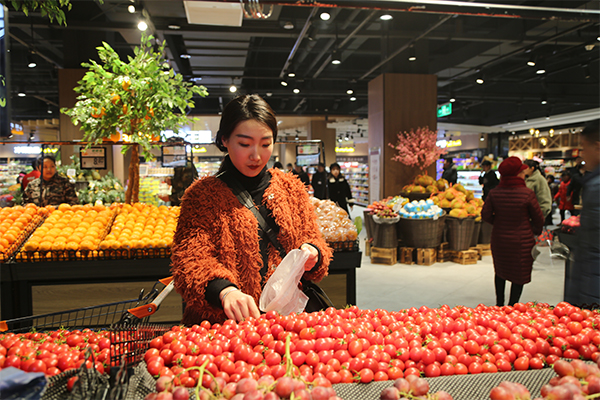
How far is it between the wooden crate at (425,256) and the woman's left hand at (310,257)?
16.4 feet

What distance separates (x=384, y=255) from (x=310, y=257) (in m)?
4.92

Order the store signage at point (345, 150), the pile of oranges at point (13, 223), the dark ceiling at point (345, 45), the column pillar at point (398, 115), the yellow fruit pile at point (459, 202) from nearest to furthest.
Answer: the pile of oranges at point (13, 223) → the yellow fruit pile at point (459, 202) → the dark ceiling at point (345, 45) → the column pillar at point (398, 115) → the store signage at point (345, 150)

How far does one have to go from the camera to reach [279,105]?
19172mm

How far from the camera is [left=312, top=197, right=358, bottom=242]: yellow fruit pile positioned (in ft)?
10.6

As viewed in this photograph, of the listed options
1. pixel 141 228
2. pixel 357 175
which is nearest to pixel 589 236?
pixel 141 228

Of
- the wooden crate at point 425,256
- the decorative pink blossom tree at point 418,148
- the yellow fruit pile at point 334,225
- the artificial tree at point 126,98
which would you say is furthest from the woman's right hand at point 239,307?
the decorative pink blossom tree at point 418,148

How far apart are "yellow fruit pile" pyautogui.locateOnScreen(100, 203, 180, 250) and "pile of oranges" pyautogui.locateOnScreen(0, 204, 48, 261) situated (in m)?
0.67

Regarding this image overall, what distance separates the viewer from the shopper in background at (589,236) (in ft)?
6.57

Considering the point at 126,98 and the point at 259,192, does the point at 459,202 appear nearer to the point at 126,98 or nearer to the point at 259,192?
the point at 126,98

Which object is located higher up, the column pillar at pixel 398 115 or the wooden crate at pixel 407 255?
the column pillar at pixel 398 115

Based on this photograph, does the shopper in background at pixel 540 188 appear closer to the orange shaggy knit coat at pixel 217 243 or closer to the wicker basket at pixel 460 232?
the wicker basket at pixel 460 232

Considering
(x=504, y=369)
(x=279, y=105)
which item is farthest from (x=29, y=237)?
(x=279, y=105)

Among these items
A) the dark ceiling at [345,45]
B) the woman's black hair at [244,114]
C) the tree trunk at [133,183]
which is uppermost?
the dark ceiling at [345,45]

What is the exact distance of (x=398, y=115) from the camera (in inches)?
356
